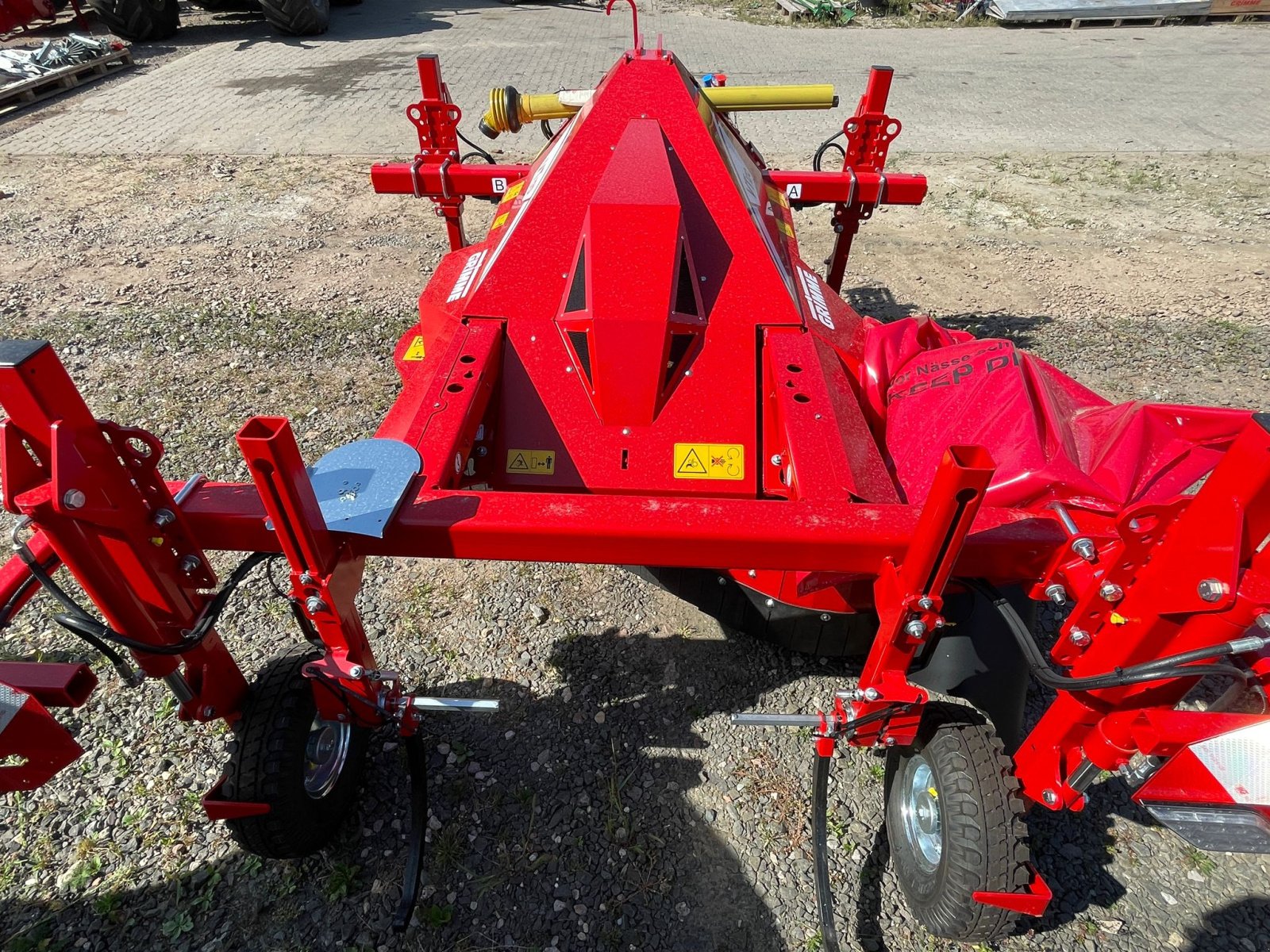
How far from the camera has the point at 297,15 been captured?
11.5 m

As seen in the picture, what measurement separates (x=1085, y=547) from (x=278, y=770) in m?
2.13

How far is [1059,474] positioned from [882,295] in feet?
12.0

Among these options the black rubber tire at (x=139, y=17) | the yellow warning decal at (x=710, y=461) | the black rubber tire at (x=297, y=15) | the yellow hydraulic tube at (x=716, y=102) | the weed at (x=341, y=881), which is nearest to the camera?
the weed at (x=341, y=881)

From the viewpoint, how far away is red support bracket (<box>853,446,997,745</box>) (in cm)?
126

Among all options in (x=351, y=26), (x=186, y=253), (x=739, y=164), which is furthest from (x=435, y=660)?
(x=351, y=26)

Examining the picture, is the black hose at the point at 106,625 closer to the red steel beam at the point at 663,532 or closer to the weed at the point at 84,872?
the red steel beam at the point at 663,532

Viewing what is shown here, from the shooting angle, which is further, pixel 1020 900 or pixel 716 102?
pixel 716 102

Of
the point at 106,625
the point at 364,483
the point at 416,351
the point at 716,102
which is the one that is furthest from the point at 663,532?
the point at 716,102

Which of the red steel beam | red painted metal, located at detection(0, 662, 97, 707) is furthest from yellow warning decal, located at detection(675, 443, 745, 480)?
red painted metal, located at detection(0, 662, 97, 707)

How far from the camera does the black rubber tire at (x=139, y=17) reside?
1116cm

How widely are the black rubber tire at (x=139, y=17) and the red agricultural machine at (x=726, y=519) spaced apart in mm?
12497

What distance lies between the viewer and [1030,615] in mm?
2340

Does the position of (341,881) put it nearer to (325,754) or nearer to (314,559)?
(325,754)

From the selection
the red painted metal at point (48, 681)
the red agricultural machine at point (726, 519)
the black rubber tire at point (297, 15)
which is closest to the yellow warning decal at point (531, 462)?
the red agricultural machine at point (726, 519)
